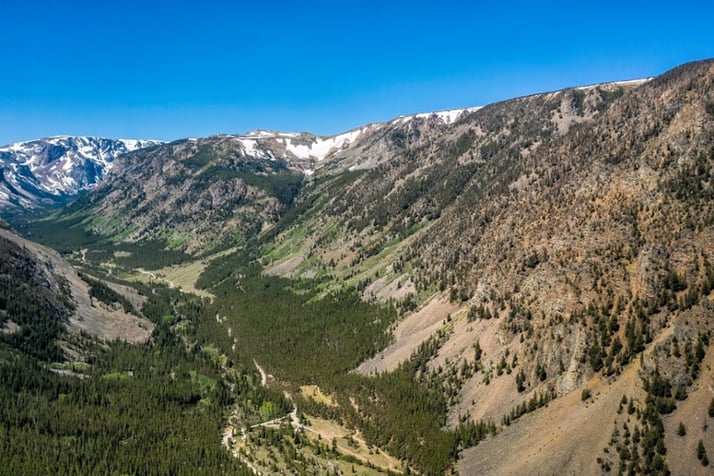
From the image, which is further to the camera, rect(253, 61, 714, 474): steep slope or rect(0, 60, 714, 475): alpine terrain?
rect(253, 61, 714, 474): steep slope

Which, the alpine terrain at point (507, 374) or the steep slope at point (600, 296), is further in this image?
the steep slope at point (600, 296)

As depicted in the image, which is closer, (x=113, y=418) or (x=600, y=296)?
(x=600, y=296)

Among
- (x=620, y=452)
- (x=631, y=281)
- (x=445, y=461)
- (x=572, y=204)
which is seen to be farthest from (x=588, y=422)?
(x=572, y=204)

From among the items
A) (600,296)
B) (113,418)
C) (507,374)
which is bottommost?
(507,374)

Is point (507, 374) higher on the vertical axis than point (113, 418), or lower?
lower

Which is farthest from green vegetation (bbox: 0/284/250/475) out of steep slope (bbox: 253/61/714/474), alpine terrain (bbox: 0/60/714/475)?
steep slope (bbox: 253/61/714/474)

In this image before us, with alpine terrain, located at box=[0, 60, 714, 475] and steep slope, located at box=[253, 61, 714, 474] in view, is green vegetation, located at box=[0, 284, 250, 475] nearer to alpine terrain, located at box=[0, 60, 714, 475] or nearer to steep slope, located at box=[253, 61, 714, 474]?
alpine terrain, located at box=[0, 60, 714, 475]

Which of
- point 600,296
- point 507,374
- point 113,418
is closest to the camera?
point 600,296

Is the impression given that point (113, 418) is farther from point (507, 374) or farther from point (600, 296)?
point (600, 296)

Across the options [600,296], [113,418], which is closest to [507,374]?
[600,296]

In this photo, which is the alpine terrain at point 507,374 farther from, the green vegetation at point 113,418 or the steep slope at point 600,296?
the green vegetation at point 113,418

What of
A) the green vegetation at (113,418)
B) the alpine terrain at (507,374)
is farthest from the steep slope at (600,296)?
the green vegetation at (113,418)
